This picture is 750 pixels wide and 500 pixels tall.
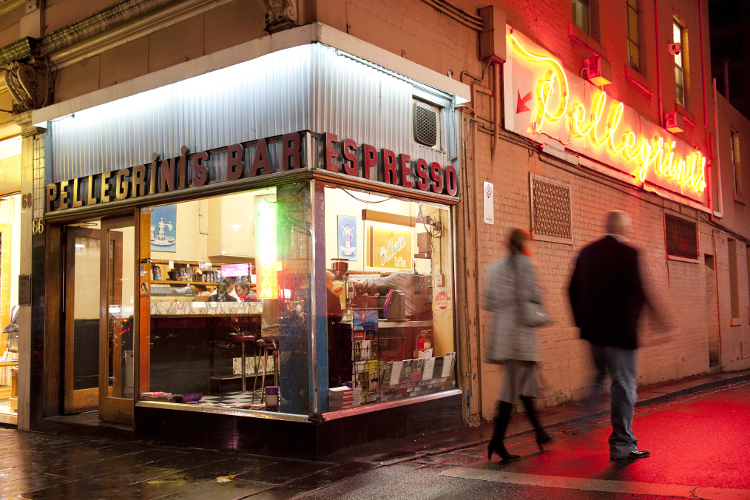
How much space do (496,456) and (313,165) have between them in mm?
3305

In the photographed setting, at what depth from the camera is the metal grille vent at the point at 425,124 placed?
26.1 feet

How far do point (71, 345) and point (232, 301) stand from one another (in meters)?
2.36

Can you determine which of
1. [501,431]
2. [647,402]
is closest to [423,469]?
[501,431]

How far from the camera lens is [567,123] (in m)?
10.7

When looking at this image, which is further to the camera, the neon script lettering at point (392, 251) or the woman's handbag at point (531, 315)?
the neon script lettering at point (392, 251)

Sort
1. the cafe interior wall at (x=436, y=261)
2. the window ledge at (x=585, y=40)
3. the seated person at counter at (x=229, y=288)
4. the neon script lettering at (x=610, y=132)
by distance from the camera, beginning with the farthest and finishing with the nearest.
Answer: the window ledge at (x=585, y=40), the seated person at counter at (x=229, y=288), the neon script lettering at (x=610, y=132), the cafe interior wall at (x=436, y=261)

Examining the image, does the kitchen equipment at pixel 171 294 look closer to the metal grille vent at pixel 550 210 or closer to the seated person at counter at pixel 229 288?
the seated person at counter at pixel 229 288

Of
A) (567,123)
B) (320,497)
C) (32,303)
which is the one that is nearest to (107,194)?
(32,303)

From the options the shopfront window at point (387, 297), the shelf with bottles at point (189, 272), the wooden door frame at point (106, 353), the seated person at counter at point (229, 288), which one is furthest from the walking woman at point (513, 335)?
the shelf with bottles at point (189, 272)

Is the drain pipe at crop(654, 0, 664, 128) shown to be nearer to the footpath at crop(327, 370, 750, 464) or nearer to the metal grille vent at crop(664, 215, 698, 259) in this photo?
the metal grille vent at crop(664, 215, 698, 259)

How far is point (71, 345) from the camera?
900 cm

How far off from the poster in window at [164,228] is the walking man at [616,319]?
5214 millimetres

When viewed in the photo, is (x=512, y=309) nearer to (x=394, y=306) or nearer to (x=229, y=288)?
(x=394, y=306)

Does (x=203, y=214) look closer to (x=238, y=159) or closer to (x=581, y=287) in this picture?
(x=238, y=159)
